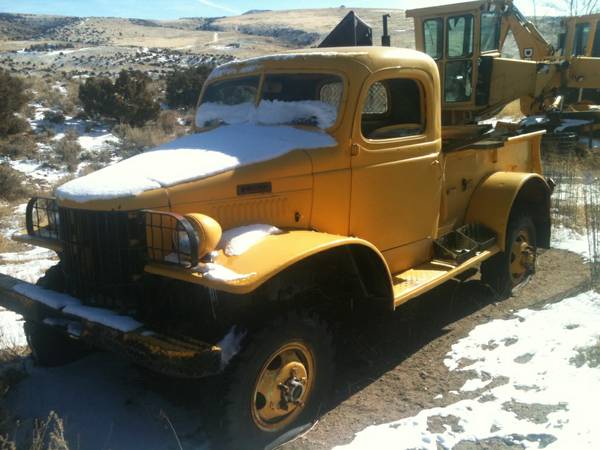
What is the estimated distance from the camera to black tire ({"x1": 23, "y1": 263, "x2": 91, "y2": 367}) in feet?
13.6

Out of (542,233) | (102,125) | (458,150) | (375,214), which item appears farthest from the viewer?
(102,125)

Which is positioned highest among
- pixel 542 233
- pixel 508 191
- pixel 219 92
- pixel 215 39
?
pixel 215 39

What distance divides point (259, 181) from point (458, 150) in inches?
86.9

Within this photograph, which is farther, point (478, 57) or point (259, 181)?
point (478, 57)

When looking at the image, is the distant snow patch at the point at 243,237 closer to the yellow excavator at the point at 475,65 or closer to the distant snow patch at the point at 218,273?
the distant snow patch at the point at 218,273

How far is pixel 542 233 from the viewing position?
6.38 metres

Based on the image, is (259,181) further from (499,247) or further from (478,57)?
(478,57)


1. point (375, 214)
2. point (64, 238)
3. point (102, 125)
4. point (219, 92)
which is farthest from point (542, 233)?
point (102, 125)

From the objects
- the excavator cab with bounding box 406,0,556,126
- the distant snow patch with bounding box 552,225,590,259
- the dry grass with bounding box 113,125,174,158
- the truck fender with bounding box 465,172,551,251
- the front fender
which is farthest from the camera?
the dry grass with bounding box 113,125,174,158

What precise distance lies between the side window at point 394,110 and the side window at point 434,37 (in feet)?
17.6

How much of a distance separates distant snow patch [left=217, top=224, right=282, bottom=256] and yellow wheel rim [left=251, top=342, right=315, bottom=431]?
23.6 inches

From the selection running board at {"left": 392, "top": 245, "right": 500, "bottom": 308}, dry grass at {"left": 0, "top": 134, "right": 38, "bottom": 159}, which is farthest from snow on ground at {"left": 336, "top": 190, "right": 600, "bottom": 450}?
dry grass at {"left": 0, "top": 134, "right": 38, "bottom": 159}

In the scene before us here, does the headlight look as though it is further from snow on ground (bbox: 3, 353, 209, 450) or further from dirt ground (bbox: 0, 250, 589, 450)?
snow on ground (bbox: 3, 353, 209, 450)

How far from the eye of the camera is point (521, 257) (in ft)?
20.0
